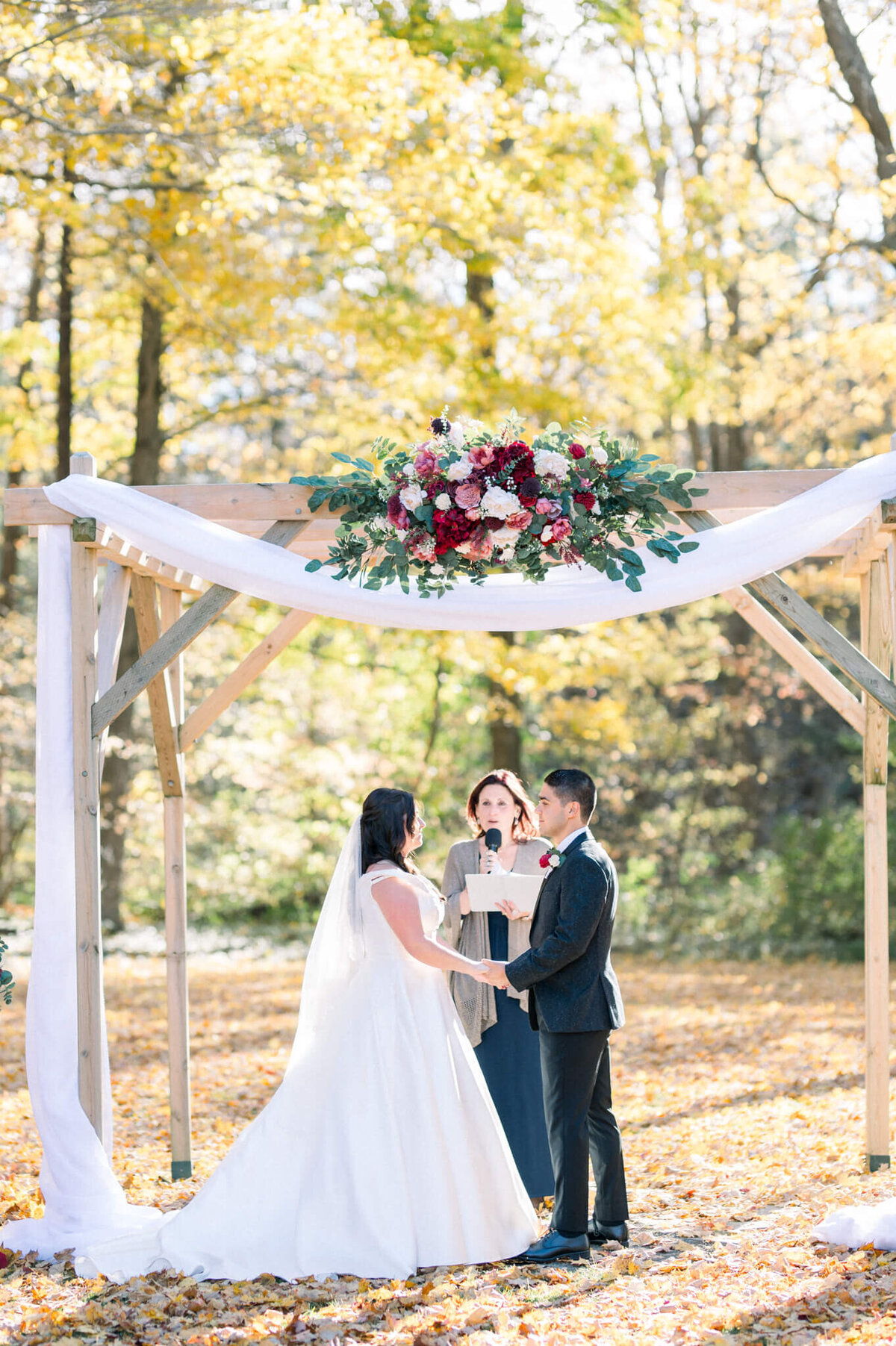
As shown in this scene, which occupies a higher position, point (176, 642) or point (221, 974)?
point (176, 642)

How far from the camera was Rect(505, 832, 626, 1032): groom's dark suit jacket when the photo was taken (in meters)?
4.56

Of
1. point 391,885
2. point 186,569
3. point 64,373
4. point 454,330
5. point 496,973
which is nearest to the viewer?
point 391,885

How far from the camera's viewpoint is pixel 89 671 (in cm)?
534

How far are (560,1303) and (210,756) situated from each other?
485 inches

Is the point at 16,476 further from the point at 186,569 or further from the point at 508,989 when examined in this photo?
the point at 508,989

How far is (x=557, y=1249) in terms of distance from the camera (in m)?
4.61

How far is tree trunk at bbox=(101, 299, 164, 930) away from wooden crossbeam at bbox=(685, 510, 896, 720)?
365 inches

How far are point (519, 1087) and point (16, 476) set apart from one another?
1417 cm

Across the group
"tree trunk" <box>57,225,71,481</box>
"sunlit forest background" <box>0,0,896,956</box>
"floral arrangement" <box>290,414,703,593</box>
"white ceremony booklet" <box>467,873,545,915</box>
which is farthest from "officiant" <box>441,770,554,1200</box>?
"tree trunk" <box>57,225,71,481</box>

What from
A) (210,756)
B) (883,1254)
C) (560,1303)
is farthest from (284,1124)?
(210,756)

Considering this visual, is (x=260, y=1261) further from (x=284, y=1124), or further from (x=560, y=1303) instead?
(x=560, y=1303)

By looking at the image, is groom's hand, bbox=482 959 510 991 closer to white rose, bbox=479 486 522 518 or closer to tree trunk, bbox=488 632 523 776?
white rose, bbox=479 486 522 518

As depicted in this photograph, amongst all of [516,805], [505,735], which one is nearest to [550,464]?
[516,805]

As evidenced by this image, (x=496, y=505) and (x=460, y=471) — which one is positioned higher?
(x=460, y=471)
